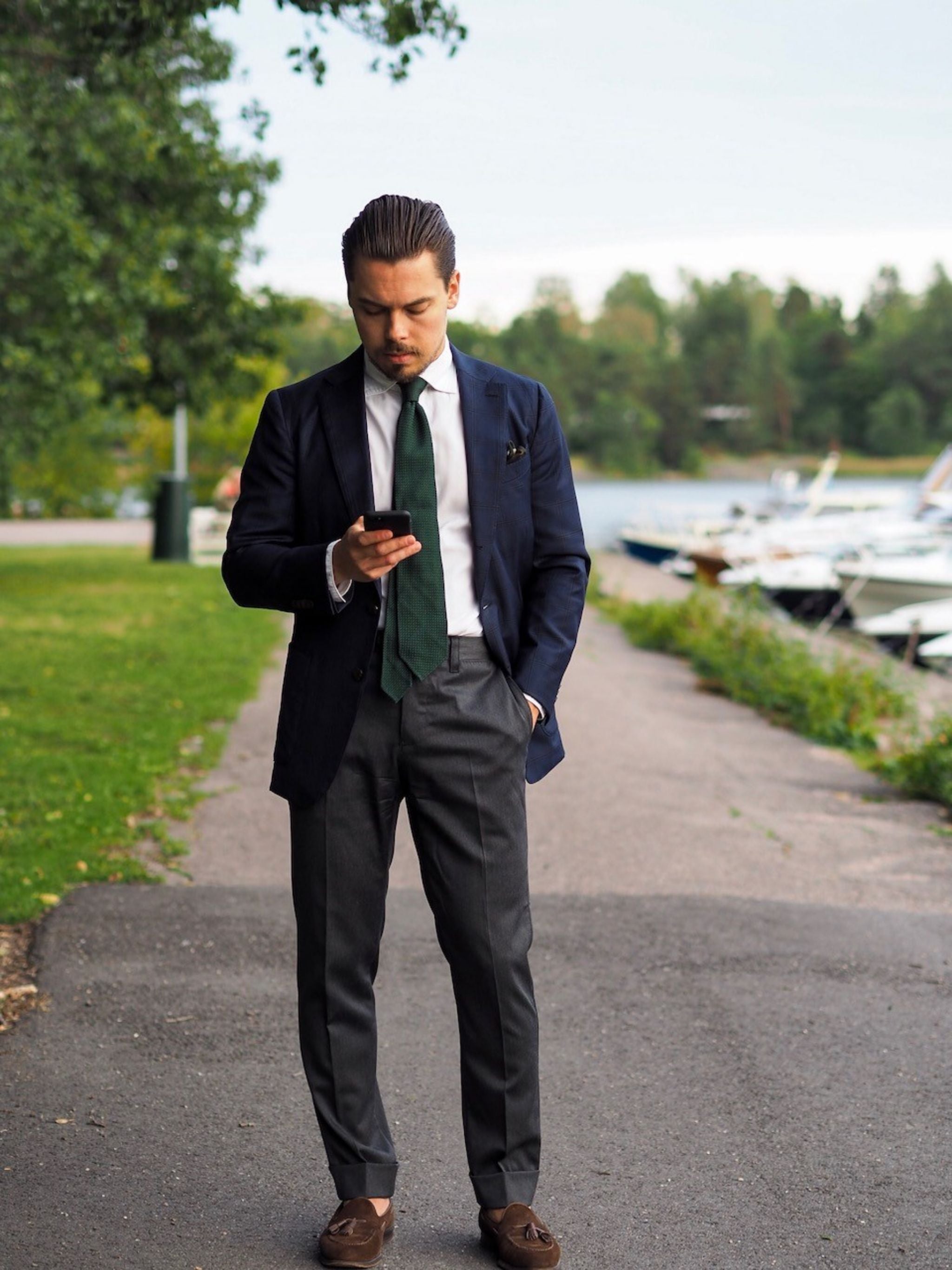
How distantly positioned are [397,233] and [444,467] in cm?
46

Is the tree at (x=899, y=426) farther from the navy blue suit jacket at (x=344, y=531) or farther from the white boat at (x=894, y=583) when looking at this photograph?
the navy blue suit jacket at (x=344, y=531)

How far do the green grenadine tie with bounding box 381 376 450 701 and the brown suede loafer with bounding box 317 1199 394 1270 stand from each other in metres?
1.09

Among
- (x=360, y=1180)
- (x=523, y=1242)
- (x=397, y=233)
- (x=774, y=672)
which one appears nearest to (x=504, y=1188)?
(x=523, y=1242)

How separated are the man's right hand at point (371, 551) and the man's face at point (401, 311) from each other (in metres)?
0.36

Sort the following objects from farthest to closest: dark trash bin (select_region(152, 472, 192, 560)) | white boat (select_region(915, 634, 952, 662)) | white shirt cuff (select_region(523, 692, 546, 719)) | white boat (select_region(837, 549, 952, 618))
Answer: dark trash bin (select_region(152, 472, 192, 560)), white boat (select_region(837, 549, 952, 618)), white boat (select_region(915, 634, 952, 662)), white shirt cuff (select_region(523, 692, 546, 719))

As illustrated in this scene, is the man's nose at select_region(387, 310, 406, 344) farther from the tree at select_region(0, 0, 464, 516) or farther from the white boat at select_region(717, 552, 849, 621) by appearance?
the white boat at select_region(717, 552, 849, 621)

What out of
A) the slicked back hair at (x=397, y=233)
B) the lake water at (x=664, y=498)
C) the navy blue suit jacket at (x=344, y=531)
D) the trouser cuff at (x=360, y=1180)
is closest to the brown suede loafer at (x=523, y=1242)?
the trouser cuff at (x=360, y=1180)

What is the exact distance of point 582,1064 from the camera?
15.7 ft

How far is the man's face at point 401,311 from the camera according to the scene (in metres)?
3.19

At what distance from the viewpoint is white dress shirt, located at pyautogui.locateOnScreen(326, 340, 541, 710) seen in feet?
10.9

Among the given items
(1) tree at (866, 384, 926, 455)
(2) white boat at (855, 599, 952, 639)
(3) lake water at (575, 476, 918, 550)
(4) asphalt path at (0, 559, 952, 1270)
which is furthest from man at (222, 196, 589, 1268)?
(1) tree at (866, 384, 926, 455)

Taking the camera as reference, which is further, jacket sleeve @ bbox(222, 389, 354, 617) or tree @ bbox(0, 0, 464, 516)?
tree @ bbox(0, 0, 464, 516)

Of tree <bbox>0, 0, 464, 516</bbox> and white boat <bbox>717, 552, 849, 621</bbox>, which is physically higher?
tree <bbox>0, 0, 464, 516</bbox>

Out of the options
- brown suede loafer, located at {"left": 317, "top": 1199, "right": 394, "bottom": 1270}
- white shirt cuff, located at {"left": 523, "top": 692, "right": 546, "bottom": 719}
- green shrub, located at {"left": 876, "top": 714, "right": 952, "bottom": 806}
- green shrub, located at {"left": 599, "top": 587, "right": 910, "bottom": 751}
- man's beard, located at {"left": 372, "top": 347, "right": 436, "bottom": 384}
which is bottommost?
green shrub, located at {"left": 599, "top": 587, "right": 910, "bottom": 751}
